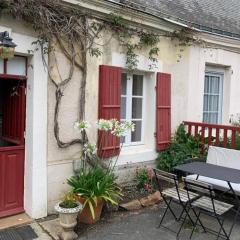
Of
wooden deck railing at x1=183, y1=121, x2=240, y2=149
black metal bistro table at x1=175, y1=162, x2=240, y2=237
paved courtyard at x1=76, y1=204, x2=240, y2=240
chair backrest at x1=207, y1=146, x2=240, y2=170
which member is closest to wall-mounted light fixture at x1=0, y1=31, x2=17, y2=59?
paved courtyard at x1=76, y1=204, x2=240, y2=240

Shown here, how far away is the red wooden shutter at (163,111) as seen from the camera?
720cm

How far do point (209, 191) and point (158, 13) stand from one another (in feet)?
14.2

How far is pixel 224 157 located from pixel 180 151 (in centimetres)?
109

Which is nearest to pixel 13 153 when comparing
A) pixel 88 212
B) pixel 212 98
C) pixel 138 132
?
pixel 88 212

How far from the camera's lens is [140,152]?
23.1ft

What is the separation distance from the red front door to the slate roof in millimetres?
2618

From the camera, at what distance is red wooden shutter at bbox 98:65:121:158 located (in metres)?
6.15

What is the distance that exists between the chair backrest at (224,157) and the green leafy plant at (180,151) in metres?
0.60

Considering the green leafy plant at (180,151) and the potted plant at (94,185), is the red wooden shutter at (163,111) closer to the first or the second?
the green leafy plant at (180,151)

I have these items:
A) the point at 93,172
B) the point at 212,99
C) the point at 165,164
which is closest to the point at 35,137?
the point at 93,172

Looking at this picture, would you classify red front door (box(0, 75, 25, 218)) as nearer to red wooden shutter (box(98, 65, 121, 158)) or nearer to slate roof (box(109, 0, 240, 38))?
red wooden shutter (box(98, 65, 121, 158))

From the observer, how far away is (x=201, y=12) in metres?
9.13

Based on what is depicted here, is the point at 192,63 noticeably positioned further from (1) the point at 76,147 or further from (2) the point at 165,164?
(1) the point at 76,147

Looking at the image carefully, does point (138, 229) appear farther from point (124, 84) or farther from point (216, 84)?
point (216, 84)
